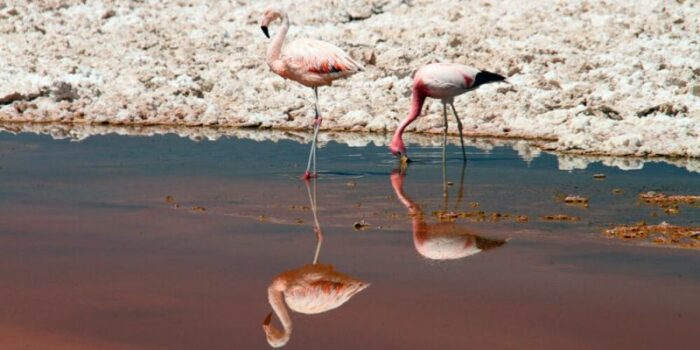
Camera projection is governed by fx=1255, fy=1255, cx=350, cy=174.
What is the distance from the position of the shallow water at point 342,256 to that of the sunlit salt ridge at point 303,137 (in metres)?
0.56

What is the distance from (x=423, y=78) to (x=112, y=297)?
6.98m

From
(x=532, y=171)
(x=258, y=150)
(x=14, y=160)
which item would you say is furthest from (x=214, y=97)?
(x=532, y=171)

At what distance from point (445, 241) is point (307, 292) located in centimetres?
179

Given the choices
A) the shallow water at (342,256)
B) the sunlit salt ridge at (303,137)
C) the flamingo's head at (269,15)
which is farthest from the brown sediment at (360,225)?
the flamingo's head at (269,15)

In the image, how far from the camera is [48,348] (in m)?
6.33

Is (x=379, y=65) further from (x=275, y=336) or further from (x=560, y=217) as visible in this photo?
(x=275, y=336)

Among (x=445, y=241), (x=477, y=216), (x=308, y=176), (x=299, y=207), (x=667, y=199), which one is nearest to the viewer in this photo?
(x=445, y=241)

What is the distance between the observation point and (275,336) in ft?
21.5

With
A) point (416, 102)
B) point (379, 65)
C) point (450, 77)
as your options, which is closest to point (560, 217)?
point (450, 77)

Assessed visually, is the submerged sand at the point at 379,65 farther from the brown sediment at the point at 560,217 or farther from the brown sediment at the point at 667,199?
the brown sediment at the point at 560,217

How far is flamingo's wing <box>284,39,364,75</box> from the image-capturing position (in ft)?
42.5

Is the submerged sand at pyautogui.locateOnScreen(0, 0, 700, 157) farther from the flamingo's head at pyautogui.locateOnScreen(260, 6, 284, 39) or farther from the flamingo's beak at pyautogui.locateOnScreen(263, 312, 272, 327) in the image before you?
the flamingo's beak at pyautogui.locateOnScreen(263, 312, 272, 327)

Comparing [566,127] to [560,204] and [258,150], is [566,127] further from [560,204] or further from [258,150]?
[560,204]

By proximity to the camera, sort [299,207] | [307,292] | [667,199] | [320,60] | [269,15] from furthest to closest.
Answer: [269,15] < [320,60] < [667,199] < [299,207] < [307,292]
